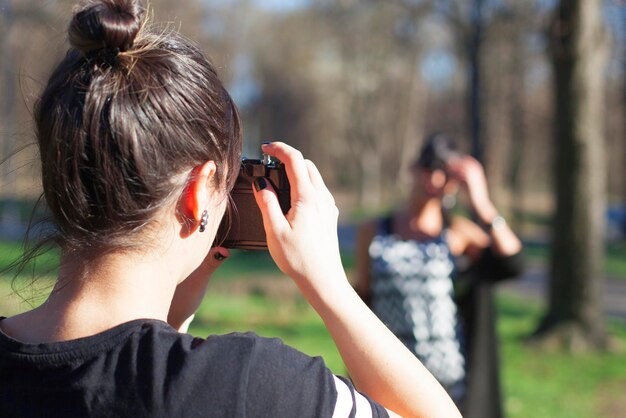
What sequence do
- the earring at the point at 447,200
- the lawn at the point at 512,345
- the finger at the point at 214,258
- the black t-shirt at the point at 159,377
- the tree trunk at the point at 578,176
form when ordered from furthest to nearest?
the tree trunk at the point at 578,176 → the lawn at the point at 512,345 → the earring at the point at 447,200 → the finger at the point at 214,258 → the black t-shirt at the point at 159,377

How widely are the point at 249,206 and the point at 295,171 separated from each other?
171 millimetres

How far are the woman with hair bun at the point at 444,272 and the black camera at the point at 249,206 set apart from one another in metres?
2.23

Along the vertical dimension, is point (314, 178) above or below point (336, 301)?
above


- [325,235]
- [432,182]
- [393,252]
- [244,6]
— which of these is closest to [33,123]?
[325,235]

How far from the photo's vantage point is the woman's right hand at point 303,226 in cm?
137

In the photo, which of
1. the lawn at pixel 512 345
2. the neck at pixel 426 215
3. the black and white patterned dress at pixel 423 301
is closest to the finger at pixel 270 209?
the black and white patterned dress at pixel 423 301

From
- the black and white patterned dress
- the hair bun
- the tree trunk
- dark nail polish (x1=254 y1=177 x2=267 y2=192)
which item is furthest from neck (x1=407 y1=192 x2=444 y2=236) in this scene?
the tree trunk

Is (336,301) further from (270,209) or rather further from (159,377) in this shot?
(159,377)

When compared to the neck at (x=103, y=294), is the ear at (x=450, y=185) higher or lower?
lower

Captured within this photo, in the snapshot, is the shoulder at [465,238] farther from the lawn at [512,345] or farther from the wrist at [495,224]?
the lawn at [512,345]

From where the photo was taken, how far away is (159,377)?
1.18 meters

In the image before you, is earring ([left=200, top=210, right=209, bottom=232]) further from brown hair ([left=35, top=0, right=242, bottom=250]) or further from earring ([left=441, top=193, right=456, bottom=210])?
earring ([left=441, top=193, right=456, bottom=210])

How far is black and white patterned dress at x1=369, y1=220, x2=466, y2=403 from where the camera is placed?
3.69m

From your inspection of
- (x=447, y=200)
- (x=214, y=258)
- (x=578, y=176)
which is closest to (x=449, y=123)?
(x=578, y=176)
